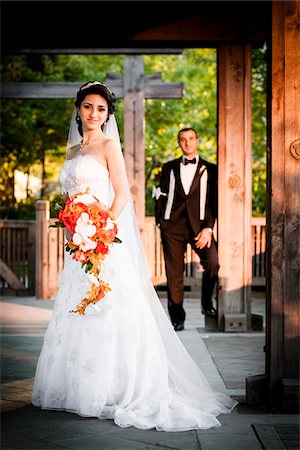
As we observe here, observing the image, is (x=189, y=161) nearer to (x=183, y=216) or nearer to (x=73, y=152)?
(x=183, y=216)

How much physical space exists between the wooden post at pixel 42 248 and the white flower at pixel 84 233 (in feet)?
24.0

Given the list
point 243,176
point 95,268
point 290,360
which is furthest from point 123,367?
point 243,176

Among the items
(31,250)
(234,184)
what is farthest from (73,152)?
(31,250)

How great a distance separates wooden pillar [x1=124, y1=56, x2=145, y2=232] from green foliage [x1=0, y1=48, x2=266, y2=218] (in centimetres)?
611

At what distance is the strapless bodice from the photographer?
6840mm

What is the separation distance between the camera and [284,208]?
6.46 meters

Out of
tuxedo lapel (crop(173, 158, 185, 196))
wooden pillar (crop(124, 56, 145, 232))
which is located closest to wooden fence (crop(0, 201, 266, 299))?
wooden pillar (crop(124, 56, 145, 232))

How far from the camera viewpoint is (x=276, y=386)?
21.3 feet

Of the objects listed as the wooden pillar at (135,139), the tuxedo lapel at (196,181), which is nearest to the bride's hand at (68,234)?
the tuxedo lapel at (196,181)

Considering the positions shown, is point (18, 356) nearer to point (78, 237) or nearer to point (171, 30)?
point (78, 237)

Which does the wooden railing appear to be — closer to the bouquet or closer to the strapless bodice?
the strapless bodice

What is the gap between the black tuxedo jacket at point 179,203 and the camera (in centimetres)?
1041

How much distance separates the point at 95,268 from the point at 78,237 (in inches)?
11.7

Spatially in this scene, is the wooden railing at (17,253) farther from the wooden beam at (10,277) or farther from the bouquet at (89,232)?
the bouquet at (89,232)
